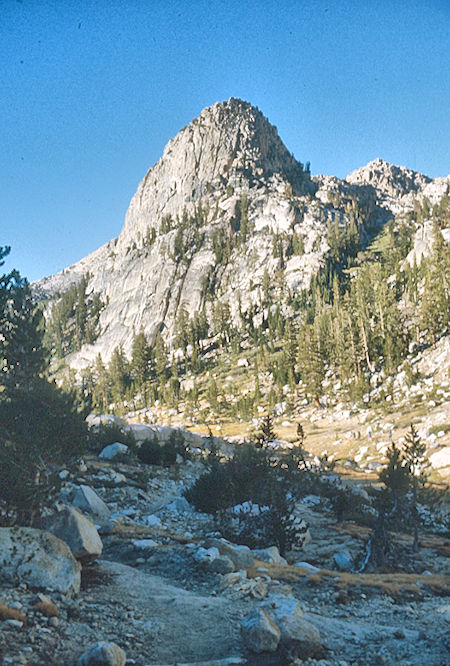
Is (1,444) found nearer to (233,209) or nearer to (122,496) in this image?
(122,496)

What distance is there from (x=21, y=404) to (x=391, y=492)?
14.8 meters

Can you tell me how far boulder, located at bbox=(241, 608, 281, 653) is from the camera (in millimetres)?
5559

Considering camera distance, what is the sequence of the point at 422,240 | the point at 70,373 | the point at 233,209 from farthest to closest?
the point at 233,209
the point at 70,373
the point at 422,240

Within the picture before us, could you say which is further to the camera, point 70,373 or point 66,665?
point 70,373

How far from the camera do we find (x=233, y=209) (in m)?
161

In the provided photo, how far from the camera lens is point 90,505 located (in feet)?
48.9

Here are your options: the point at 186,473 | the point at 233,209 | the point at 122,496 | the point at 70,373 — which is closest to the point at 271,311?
the point at 233,209

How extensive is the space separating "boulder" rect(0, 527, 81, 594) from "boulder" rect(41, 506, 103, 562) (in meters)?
0.92

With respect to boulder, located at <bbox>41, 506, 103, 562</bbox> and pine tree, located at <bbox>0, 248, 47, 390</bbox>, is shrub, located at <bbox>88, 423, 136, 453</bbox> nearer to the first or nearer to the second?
pine tree, located at <bbox>0, 248, 47, 390</bbox>

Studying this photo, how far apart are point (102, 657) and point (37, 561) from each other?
3083 millimetres

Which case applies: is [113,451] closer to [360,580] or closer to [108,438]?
[108,438]

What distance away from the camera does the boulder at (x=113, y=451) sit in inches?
1120

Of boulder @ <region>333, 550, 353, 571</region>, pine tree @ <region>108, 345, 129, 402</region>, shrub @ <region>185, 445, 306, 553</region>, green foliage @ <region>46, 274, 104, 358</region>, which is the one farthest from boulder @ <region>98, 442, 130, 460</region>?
green foliage @ <region>46, 274, 104, 358</region>

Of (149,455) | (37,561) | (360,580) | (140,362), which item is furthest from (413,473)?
(140,362)
